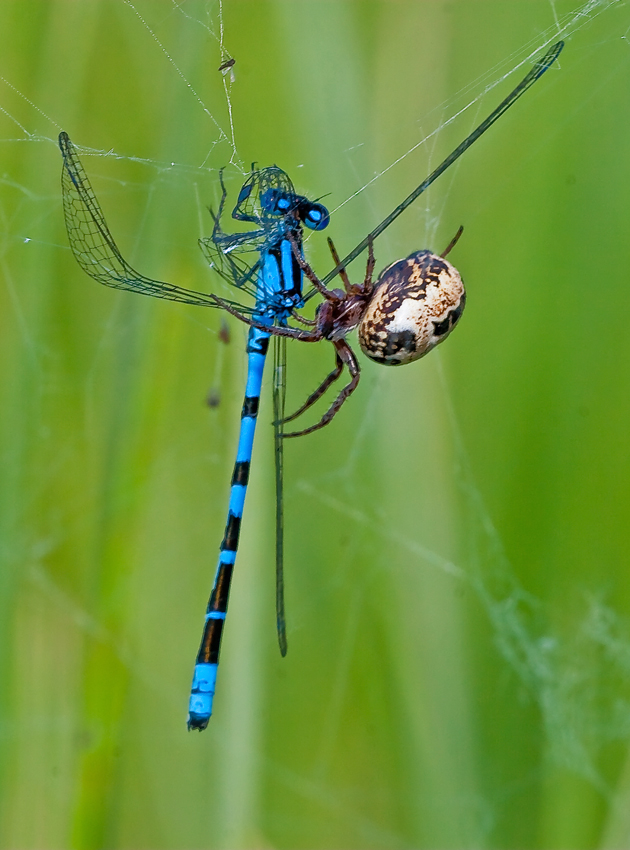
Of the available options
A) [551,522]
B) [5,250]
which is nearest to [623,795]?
[551,522]

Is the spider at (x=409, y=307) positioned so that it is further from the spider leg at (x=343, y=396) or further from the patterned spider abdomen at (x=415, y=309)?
the spider leg at (x=343, y=396)

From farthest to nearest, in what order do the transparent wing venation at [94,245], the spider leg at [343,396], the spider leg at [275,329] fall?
the spider leg at [343,396] < the spider leg at [275,329] < the transparent wing venation at [94,245]

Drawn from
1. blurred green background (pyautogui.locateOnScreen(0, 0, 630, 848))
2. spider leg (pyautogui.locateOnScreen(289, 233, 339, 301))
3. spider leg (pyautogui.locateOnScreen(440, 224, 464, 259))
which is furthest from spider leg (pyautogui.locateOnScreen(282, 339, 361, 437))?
spider leg (pyautogui.locateOnScreen(440, 224, 464, 259))

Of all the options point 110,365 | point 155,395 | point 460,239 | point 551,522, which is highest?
point 460,239

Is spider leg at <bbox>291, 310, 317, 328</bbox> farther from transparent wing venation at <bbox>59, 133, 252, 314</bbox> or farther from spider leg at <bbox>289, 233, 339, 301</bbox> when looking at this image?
transparent wing venation at <bbox>59, 133, 252, 314</bbox>

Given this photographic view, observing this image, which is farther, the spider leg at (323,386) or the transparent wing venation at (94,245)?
the spider leg at (323,386)

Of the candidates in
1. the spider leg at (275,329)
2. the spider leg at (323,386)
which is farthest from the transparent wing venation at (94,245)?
the spider leg at (323,386)

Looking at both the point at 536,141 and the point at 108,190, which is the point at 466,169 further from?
the point at 108,190
